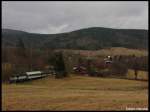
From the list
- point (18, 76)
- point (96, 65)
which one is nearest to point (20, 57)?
point (18, 76)

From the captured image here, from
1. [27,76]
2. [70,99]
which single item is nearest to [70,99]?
[70,99]

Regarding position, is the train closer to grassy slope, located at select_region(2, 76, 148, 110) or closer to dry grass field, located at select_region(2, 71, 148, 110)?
dry grass field, located at select_region(2, 71, 148, 110)

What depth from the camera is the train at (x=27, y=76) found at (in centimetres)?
7625

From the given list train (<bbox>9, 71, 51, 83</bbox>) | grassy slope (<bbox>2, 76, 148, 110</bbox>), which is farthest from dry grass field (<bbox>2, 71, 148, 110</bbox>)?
train (<bbox>9, 71, 51, 83</bbox>)

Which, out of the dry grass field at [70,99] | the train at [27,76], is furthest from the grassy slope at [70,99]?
the train at [27,76]

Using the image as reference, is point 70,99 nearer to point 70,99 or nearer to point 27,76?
point 70,99

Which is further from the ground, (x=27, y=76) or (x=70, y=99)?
(x=70, y=99)

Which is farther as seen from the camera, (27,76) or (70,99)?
(27,76)

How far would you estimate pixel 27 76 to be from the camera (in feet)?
262

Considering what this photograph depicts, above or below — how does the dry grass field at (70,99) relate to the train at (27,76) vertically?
above

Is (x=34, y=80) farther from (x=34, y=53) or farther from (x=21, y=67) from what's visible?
(x=34, y=53)

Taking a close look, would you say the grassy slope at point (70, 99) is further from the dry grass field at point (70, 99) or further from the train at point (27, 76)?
the train at point (27, 76)

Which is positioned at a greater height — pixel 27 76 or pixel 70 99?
pixel 70 99

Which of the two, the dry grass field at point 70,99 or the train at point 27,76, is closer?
the dry grass field at point 70,99
